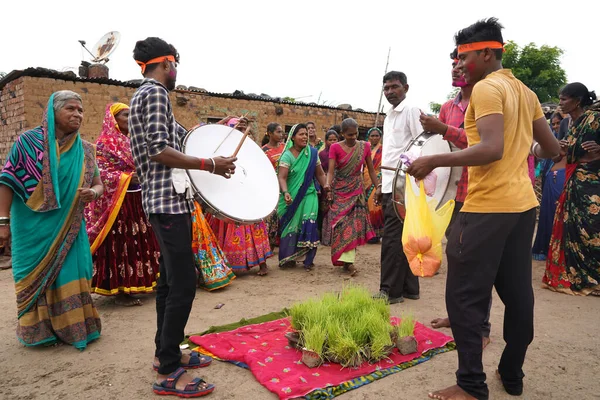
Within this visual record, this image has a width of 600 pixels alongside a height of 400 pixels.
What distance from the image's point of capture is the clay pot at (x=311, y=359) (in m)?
2.85

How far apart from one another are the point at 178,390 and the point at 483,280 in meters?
1.81

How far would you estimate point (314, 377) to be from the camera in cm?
271

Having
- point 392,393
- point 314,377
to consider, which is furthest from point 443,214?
point 314,377

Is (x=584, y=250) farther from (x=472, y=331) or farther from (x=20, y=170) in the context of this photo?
(x=20, y=170)

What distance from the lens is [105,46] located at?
39.1ft

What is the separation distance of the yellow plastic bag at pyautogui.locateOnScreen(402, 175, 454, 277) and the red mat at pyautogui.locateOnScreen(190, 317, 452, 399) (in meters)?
0.72

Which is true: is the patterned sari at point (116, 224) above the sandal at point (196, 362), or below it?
above

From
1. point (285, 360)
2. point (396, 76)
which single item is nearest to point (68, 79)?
point (396, 76)

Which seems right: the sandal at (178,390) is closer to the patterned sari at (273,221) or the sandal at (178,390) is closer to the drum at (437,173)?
the drum at (437,173)

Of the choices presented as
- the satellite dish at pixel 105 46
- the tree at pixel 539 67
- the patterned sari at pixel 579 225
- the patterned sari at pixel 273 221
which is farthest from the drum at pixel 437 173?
the tree at pixel 539 67

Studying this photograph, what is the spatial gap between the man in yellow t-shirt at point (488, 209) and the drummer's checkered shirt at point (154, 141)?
1.35 meters

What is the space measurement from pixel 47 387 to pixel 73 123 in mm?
1858

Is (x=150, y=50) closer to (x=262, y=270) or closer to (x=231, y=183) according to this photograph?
(x=231, y=183)

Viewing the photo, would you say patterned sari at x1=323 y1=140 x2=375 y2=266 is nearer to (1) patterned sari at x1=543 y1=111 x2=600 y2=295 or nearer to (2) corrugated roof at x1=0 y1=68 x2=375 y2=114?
(1) patterned sari at x1=543 y1=111 x2=600 y2=295
